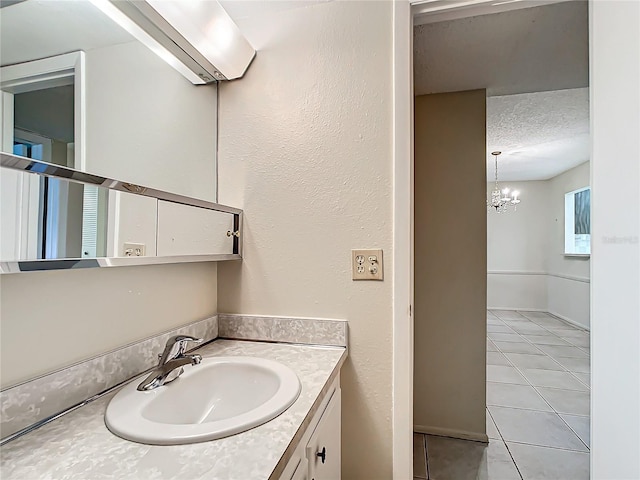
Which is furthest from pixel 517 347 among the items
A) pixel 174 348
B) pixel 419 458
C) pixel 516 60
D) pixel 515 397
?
pixel 174 348

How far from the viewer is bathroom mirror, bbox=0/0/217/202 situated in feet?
2.34

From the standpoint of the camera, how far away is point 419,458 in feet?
6.35

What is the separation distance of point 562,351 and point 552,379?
42.0 inches

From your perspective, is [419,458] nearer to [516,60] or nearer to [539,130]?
[516,60]

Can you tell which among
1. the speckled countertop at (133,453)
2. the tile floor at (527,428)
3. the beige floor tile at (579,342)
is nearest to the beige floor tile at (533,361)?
the tile floor at (527,428)

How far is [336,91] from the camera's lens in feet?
4.30

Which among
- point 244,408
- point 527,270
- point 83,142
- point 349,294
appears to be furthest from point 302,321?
point 527,270

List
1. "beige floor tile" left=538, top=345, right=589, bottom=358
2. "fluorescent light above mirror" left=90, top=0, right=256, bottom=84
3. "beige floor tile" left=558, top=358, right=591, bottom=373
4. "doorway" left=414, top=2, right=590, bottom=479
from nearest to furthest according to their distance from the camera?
"fluorescent light above mirror" left=90, top=0, right=256, bottom=84 < "doorway" left=414, top=2, right=590, bottom=479 < "beige floor tile" left=558, top=358, right=591, bottom=373 < "beige floor tile" left=538, top=345, right=589, bottom=358

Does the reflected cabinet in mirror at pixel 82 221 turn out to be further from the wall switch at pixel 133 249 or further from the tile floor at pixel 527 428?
the tile floor at pixel 527 428

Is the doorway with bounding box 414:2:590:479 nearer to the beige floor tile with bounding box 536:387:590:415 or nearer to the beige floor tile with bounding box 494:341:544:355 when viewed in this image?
the beige floor tile with bounding box 536:387:590:415

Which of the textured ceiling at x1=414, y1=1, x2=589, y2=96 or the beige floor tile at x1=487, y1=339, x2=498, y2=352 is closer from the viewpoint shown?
the textured ceiling at x1=414, y1=1, x2=589, y2=96

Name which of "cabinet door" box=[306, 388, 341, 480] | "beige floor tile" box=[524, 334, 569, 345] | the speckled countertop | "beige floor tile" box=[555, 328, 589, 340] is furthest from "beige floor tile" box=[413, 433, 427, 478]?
"beige floor tile" box=[555, 328, 589, 340]

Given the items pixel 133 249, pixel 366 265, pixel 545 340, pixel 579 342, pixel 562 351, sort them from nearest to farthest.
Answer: pixel 133 249
pixel 366 265
pixel 562 351
pixel 579 342
pixel 545 340

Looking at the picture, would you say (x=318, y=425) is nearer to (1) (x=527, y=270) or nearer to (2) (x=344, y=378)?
(2) (x=344, y=378)
